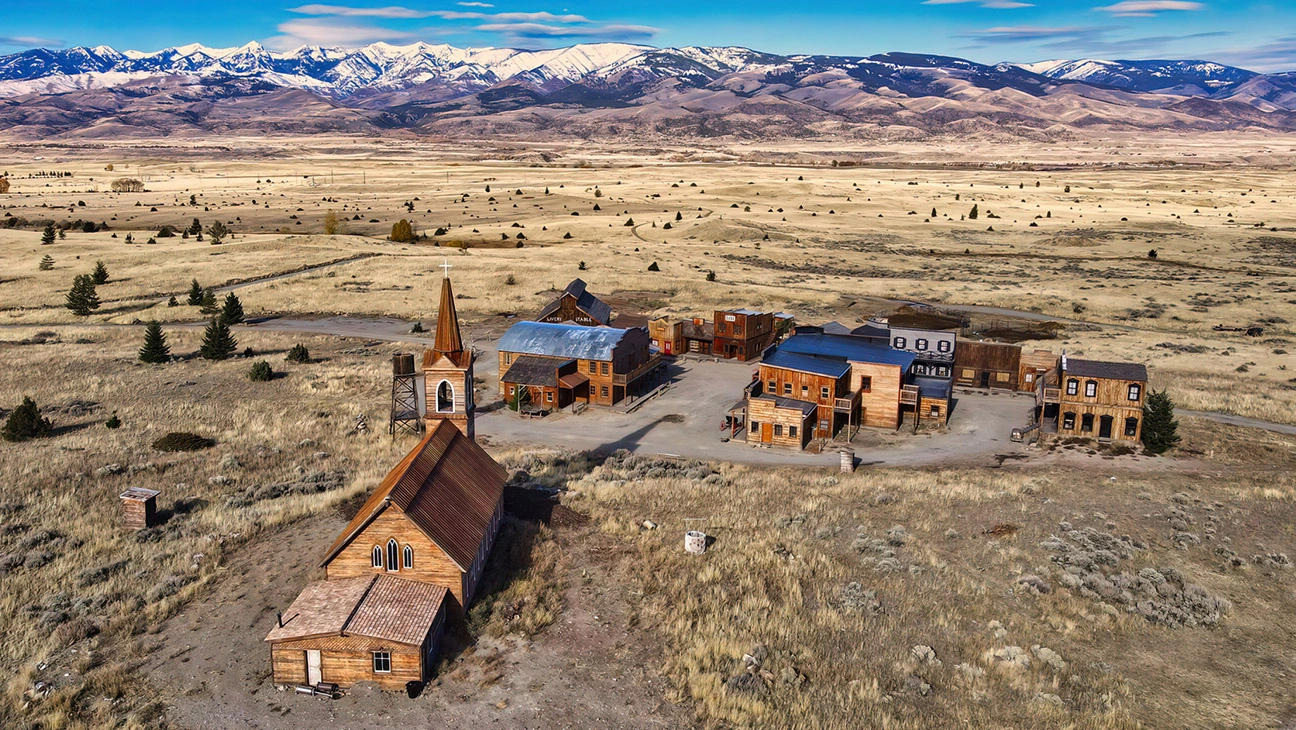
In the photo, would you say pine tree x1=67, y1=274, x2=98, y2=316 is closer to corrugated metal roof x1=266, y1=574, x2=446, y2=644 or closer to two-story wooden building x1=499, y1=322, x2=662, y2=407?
two-story wooden building x1=499, y1=322, x2=662, y2=407

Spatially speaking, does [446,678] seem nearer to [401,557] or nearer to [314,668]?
[314,668]

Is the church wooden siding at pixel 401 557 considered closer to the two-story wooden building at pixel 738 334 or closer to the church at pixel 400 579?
the church at pixel 400 579

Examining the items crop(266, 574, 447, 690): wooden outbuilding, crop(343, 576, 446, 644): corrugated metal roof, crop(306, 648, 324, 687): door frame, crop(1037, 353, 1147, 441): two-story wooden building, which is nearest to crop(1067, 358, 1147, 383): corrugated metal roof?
crop(1037, 353, 1147, 441): two-story wooden building

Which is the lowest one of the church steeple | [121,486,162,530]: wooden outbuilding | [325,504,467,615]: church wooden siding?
[121,486,162,530]: wooden outbuilding

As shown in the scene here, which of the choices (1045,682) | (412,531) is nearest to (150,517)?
(412,531)

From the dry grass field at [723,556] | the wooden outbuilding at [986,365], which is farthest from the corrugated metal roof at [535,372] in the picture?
the wooden outbuilding at [986,365]

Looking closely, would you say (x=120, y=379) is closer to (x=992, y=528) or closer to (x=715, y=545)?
(x=715, y=545)
